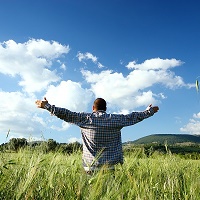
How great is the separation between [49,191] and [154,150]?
490cm

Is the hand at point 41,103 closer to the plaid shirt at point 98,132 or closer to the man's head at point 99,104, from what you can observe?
the plaid shirt at point 98,132

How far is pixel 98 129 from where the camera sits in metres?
5.90

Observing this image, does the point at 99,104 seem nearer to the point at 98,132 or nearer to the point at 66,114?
the point at 98,132

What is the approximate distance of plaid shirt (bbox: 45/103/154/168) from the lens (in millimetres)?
5902

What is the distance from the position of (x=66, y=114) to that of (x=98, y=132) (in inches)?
26.4

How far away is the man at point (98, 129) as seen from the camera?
5.90 metres

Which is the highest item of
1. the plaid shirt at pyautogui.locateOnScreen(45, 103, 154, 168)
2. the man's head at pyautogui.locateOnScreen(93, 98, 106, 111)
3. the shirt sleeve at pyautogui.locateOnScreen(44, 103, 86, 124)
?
the man's head at pyautogui.locateOnScreen(93, 98, 106, 111)

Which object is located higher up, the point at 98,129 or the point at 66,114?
the point at 66,114

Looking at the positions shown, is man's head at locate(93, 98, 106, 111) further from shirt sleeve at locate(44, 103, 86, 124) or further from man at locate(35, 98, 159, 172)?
shirt sleeve at locate(44, 103, 86, 124)

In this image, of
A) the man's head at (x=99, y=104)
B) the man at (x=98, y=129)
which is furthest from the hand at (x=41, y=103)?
the man's head at (x=99, y=104)

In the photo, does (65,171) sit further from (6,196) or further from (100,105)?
(100,105)

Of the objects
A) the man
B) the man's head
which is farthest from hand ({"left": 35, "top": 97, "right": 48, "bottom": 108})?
the man's head

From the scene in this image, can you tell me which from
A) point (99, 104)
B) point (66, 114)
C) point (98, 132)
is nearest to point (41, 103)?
point (66, 114)

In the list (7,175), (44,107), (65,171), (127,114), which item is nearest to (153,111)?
(127,114)
